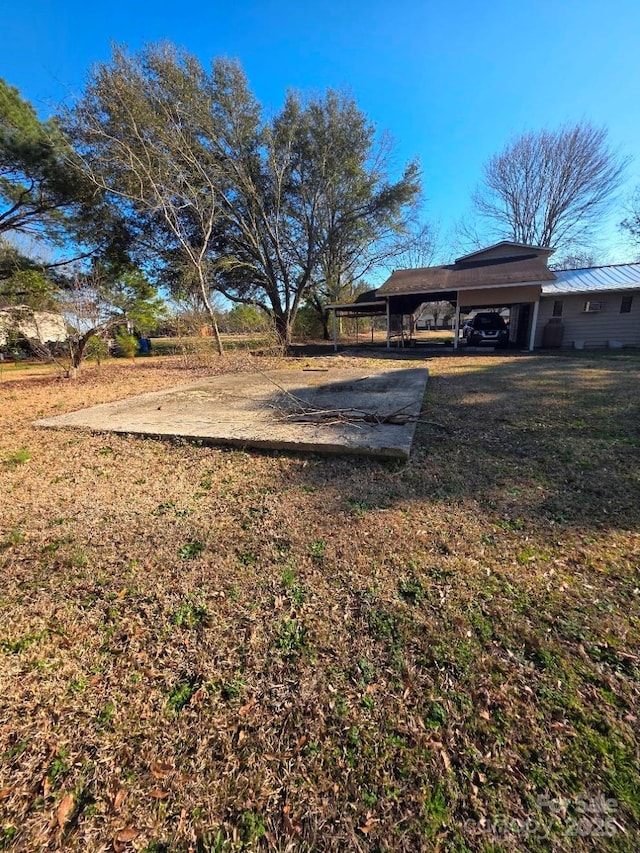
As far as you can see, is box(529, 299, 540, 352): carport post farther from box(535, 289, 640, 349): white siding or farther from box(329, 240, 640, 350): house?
box(535, 289, 640, 349): white siding

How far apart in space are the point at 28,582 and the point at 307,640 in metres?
1.58

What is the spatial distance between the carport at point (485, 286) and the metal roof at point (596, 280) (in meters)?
0.87

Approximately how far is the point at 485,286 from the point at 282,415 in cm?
1122

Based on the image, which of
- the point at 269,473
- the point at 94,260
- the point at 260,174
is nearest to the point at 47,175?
the point at 94,260

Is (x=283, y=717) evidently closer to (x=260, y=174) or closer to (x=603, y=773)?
(x=603, y=773)

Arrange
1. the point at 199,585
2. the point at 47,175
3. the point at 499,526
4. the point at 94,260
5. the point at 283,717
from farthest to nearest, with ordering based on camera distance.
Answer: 1. the point at 94,260
2. the point at 47,175
3. the point at 499,526
4. the point at 199,585
5. the point at 283,717

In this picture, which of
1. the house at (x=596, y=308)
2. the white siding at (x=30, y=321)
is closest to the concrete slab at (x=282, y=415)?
the white siding at (x=30, y=321)

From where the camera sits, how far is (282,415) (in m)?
4.45

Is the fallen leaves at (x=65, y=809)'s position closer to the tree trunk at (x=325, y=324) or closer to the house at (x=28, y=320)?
the house at (x=28, y=320)

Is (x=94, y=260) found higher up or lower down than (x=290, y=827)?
higher up

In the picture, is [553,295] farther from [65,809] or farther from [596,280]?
[65,809]

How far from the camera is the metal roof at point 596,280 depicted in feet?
41.1

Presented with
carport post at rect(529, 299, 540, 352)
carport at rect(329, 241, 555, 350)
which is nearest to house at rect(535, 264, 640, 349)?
carport at rect(329, 241, 555, 350)

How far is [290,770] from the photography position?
1.06m
